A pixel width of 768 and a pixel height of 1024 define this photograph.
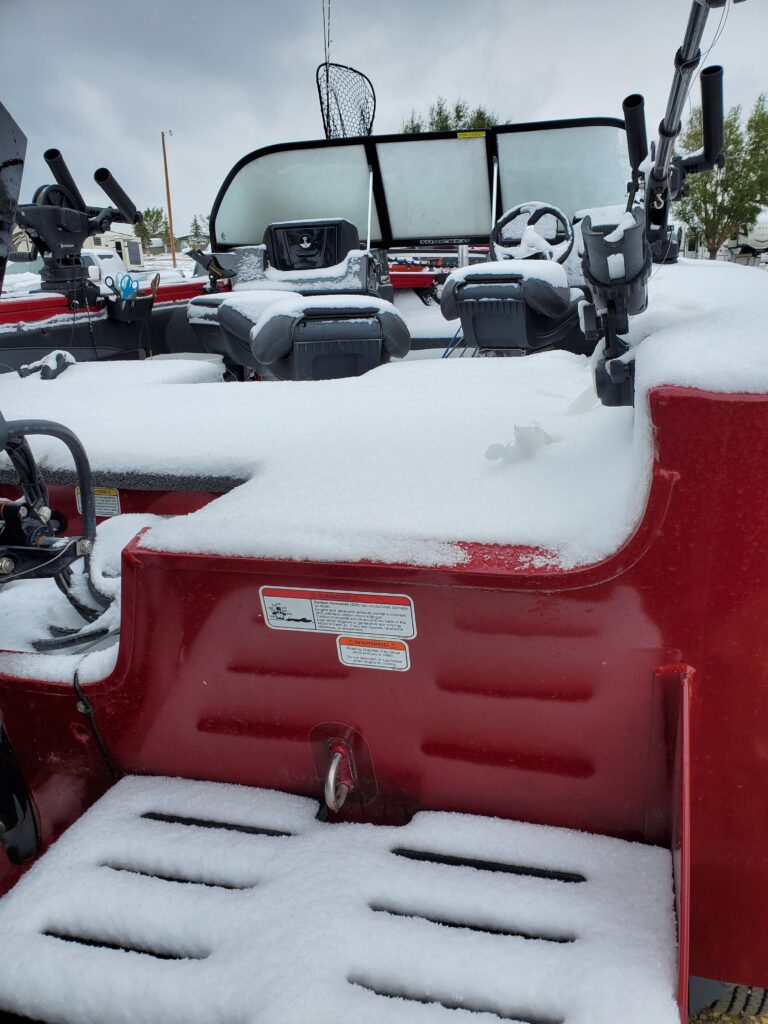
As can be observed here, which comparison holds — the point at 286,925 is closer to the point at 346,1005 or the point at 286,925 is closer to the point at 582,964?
the point at 346,1005

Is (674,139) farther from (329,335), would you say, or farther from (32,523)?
(329,335)

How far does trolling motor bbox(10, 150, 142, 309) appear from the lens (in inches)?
94.8

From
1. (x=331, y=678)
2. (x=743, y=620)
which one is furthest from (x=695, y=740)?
(x=331, y=678)

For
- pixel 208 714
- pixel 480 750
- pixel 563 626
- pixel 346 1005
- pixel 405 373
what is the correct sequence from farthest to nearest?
1. pixel 405 373
2. pixel 208 714
3. pixel 480 750
4. pixel 563 626
5. pixel 346 1005

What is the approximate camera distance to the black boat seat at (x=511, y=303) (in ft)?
12.0

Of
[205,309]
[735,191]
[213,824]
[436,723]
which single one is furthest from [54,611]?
[735,191]

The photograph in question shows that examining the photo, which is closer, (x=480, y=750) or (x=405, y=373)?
(x=480, y=750)

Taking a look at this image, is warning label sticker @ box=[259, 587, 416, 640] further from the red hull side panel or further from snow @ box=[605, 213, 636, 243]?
snow @ box=[605, 213, 636, 243]

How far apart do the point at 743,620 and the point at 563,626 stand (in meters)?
0.20

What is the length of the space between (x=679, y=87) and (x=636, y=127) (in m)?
0.35

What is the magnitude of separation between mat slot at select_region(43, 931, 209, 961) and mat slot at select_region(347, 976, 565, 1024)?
0.79 ft

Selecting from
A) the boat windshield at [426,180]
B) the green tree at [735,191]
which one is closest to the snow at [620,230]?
the boat windshield at [426,180]

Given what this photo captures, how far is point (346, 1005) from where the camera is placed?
2.63 ft

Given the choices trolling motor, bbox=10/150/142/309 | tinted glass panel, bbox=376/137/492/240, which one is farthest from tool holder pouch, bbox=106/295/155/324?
trolling motor, bbox=10/150/142/309
